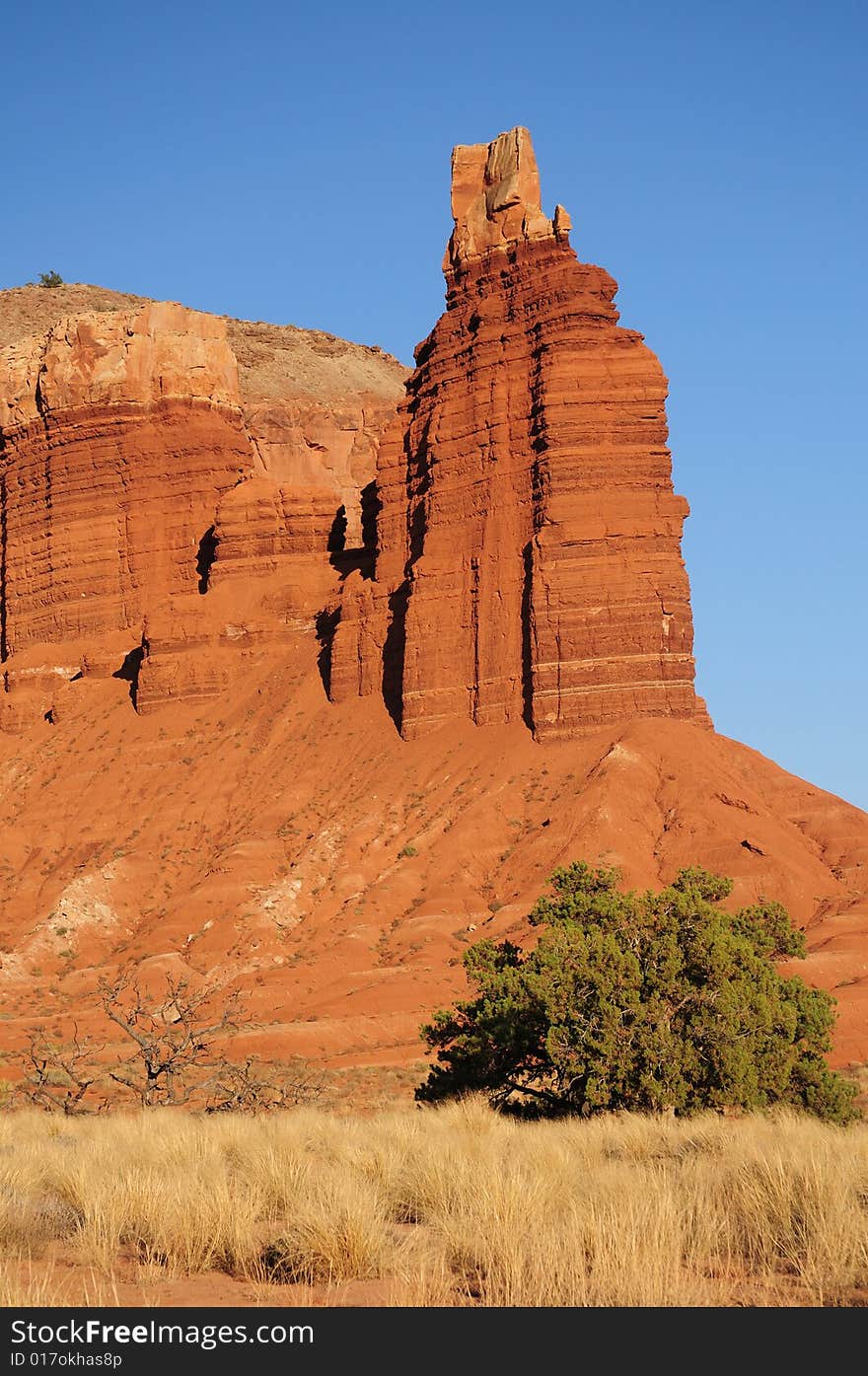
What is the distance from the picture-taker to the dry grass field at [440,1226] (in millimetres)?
8812

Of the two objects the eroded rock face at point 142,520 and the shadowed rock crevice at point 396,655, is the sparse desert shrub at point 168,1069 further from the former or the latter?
the eroded rock face at point 142,520

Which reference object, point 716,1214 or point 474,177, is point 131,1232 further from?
point 474,177

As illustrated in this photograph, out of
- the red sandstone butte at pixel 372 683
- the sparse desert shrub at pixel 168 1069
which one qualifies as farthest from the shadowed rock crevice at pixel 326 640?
the sparse desert shrub at pixel 168 1069

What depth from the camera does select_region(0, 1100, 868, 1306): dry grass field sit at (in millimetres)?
8812

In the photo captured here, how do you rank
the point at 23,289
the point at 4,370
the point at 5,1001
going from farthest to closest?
the point at 23,289 → the point at 4,370 → the point at 5,1001

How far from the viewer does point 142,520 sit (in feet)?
265

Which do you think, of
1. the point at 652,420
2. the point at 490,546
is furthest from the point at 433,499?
the point at 652,420

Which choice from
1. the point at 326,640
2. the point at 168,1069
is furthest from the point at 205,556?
the point at 168,1069

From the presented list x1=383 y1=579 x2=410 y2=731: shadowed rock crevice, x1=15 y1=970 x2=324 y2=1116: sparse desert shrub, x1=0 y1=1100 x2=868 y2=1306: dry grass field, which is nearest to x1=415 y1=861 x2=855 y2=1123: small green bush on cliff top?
x1=15 y1=970 x2=324 y2=1116: sparse desert shrub

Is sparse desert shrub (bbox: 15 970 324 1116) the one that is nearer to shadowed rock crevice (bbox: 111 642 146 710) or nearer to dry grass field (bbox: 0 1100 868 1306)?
dry grass field (bbox: 0 1100 868 1306)

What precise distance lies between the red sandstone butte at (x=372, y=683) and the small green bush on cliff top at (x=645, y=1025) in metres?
16.0

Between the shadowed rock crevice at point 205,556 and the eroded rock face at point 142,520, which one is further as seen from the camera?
the shadowed rock crevice at point 205,556
